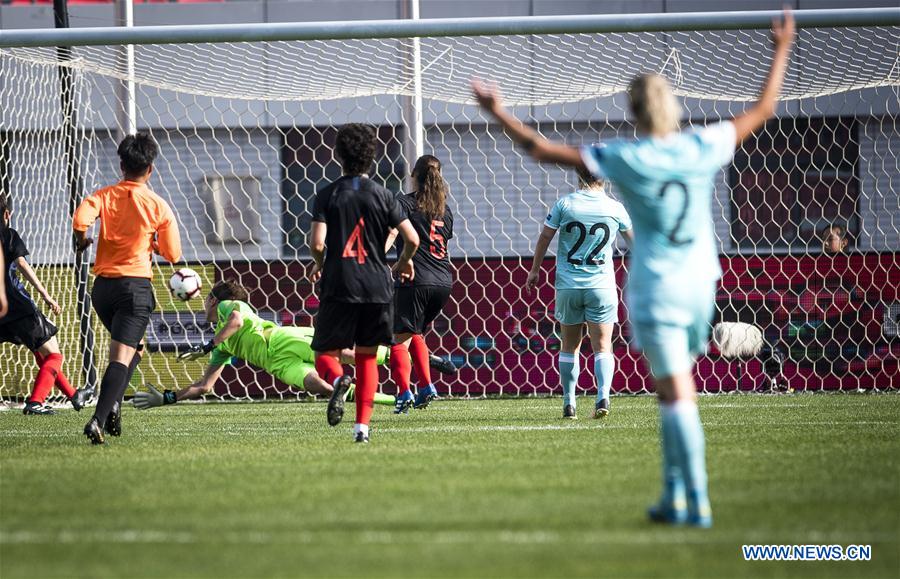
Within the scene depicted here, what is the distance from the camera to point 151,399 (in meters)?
10.2

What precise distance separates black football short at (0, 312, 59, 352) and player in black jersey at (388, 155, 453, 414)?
2991 mm

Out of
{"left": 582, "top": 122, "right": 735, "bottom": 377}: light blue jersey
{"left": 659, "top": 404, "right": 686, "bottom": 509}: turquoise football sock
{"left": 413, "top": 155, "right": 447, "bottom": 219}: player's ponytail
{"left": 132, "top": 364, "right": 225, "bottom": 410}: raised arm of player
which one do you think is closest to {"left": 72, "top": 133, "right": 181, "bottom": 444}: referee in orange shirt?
{"left": 413, "top": 155, "right": 447, "bottom": 219}: player's ponytail

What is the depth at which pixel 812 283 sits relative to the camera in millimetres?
11578

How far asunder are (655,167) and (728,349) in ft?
25.2

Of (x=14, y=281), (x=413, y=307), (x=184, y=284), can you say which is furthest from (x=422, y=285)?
(x=14, y=281)

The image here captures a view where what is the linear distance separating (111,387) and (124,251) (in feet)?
2.61

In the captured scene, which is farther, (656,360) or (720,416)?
(720,416)

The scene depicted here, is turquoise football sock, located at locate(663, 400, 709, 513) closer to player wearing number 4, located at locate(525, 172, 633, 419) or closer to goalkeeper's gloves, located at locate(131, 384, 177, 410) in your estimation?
player wearing number 4, located at locate(525, 172, 633, 419)

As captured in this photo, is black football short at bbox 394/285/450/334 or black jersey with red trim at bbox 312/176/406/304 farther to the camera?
black football short at bbox 394/285/450/334

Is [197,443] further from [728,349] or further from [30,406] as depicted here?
[728,349]

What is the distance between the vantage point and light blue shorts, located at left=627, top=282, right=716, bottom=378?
410 cm

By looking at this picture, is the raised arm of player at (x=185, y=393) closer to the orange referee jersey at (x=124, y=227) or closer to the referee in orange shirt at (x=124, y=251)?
the referee in orange shirt at (x=124, y=251)

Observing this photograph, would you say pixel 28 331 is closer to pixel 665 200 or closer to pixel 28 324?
pixel 28 324

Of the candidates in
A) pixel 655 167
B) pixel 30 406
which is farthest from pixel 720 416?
pixel 30 406
